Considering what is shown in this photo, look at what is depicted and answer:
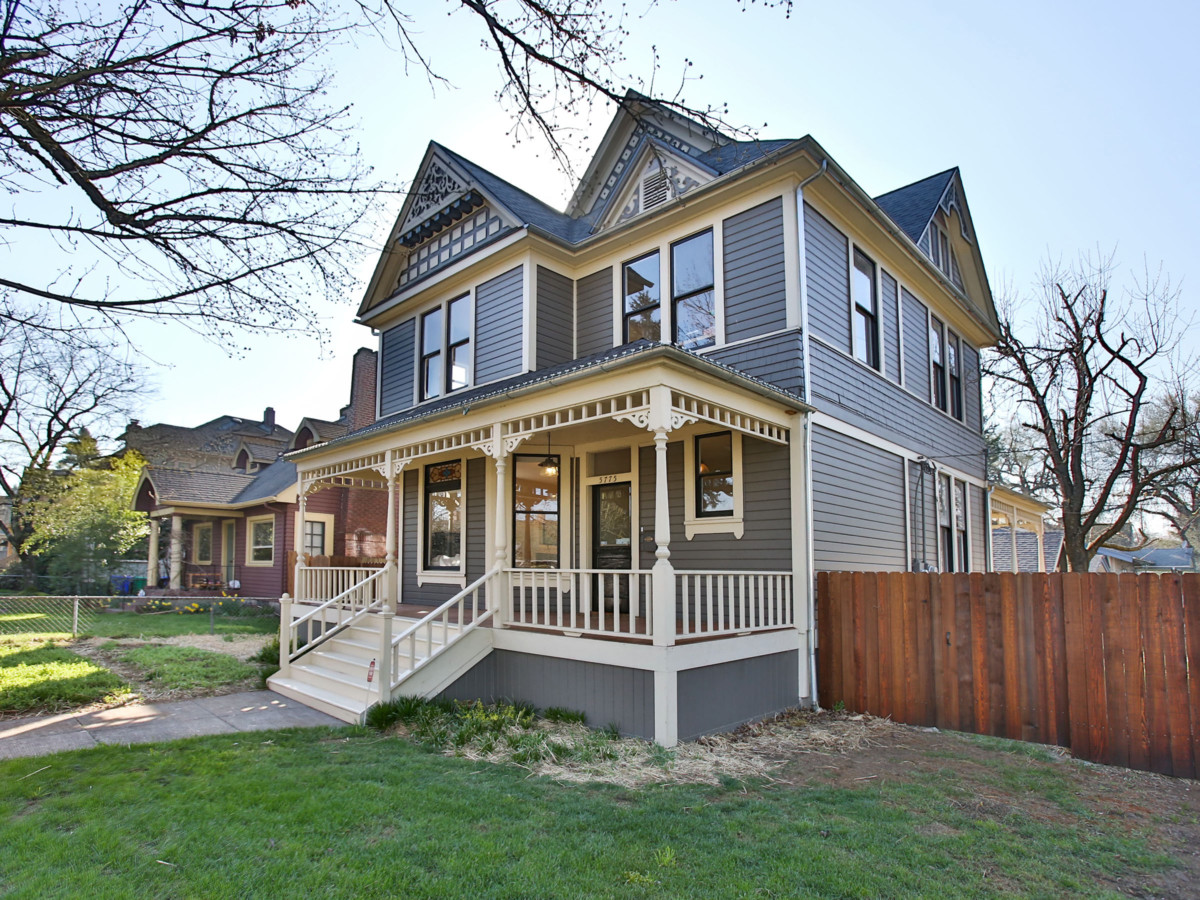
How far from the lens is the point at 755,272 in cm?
882

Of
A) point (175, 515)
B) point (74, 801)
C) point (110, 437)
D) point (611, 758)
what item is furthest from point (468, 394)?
point (110, 437)

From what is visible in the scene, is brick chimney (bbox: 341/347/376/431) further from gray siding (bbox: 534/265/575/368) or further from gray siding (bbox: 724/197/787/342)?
gray siding (bbox: 724/197/787/342)

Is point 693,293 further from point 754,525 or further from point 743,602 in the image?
point 743,602

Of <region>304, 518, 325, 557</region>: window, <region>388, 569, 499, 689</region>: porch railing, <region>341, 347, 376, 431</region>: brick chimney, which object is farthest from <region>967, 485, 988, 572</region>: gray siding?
<region>304, 518, 325, 557</region>: window

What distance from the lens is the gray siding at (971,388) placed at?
14148 millimetres

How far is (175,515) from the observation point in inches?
928

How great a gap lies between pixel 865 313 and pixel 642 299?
3.29 meters

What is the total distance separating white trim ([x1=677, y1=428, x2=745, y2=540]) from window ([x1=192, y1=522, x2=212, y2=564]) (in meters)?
21.9

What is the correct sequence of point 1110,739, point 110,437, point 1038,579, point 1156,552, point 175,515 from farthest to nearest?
point 1156,552 → point 110,437 → point 175,515 → point 1038,579 → point 1110,739

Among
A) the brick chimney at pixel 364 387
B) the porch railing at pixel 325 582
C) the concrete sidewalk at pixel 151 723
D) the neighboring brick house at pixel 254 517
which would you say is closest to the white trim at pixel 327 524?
the neighboring brick house at pixel 254 517

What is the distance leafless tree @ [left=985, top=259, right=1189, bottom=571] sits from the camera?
1634cm

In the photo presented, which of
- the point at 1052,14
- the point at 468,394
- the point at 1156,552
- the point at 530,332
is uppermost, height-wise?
the point at 1052,14

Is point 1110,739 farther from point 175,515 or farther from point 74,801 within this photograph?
point 175,515

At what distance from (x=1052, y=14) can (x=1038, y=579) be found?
16.9ft
